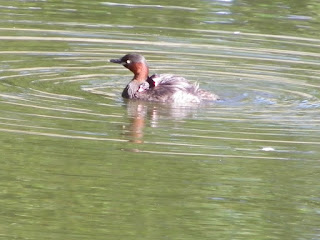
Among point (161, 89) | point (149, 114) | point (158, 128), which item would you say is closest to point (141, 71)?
point (161, 89)

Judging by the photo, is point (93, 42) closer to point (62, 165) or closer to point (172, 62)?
point (172, 62)

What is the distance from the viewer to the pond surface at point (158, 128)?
817 centimetres

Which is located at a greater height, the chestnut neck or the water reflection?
the chestnut neck

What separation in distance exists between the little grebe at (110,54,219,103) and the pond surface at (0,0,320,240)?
0.71 ft

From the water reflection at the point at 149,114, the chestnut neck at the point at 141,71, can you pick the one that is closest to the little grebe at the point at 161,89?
the chestnut neck at the point at 141,71

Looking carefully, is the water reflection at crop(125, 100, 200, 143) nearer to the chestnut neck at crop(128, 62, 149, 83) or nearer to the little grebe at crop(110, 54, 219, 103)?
the little grebe at crop(110, 54, 219, 103)

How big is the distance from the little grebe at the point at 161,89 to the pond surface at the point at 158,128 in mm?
218

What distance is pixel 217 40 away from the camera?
53.1 ft

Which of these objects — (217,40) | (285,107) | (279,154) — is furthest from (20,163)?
(217,40)

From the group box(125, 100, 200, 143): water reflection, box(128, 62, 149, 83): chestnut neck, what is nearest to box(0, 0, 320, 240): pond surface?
box(125, 100, 200, 143): water reflection

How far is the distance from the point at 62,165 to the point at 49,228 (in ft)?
5.19

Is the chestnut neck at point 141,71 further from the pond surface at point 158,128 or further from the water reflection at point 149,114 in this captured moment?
the water reflection at point 149,114

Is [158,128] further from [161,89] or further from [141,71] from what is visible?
[141,71]

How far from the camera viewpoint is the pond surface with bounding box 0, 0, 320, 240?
26.8 ft
